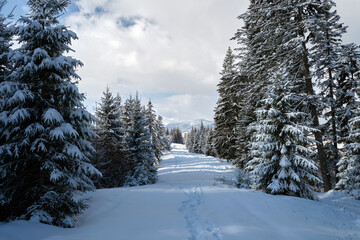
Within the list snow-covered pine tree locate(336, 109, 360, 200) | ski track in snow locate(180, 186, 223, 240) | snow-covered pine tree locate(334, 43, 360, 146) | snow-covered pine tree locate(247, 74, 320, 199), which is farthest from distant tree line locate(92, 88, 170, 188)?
snow-covered pine tree locate(334, 43, 360, 146)

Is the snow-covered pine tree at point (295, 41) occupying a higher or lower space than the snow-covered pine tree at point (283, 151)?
higher

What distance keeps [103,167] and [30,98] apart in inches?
461

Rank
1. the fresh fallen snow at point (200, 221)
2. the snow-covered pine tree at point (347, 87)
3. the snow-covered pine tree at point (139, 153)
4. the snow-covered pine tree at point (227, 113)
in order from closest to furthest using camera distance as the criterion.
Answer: the fresh fallen snow at point (200, 221), the snow-covered pine tree at point (347, 87), the snow-covered pine tree at point (139, 153), the snow-covered pine tree at point (227, 113)

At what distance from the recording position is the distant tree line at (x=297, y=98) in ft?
29.5

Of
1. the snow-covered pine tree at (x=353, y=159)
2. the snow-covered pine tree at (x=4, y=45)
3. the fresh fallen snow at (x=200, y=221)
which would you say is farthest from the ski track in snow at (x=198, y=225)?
the snow-covered pine tree at (x=353, y=159)

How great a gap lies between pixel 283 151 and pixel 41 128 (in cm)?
956

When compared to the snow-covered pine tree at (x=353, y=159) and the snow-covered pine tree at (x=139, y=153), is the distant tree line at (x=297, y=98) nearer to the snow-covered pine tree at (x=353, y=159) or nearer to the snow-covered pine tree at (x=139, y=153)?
the snow-covered pine tree at (x=353, y=159)

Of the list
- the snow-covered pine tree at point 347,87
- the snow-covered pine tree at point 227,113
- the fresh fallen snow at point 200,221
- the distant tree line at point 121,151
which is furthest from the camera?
the snow-covered pine tree at point 227,113

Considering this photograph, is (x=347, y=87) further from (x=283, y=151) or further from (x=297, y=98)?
(x=283, y=151)

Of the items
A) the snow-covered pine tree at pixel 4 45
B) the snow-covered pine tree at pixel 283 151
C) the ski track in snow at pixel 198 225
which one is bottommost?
the ski track in snow at pixel 198 225

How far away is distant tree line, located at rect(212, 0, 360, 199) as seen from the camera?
898 centimetres

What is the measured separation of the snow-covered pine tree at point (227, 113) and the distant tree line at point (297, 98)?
573 centimetres

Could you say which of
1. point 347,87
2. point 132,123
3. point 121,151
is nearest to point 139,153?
point 121,151

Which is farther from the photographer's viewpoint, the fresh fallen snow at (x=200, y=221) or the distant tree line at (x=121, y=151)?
the distant tree line at (x=121, y=151)
